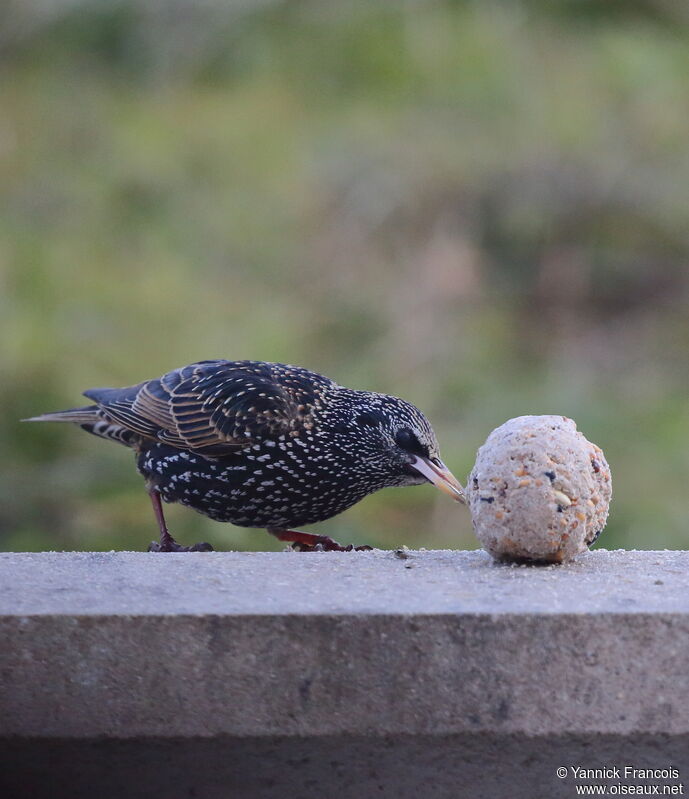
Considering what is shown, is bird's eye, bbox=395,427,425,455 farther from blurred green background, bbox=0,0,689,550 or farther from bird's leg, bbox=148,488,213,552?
blurred green background, bbox=0,0,689,550

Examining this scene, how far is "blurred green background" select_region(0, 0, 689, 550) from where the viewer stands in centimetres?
461

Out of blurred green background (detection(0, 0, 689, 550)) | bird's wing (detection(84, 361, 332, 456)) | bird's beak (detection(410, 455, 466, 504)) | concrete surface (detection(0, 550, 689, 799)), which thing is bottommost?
concrete surface (detection(0, 550, 689, 799))

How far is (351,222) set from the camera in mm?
6750

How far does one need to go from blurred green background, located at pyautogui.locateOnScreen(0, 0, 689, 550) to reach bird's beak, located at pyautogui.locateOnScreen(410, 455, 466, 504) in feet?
4.84

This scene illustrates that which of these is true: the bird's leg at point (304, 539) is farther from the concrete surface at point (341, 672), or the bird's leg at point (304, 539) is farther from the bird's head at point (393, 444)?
the concrete surface at point (341, 672)

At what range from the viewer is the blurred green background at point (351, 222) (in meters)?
4.61

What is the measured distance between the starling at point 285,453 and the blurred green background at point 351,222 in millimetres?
1259

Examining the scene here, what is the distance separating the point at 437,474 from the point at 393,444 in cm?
12

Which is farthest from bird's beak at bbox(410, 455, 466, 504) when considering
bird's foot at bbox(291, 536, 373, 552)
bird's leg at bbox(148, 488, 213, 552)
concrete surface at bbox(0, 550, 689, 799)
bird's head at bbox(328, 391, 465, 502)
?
concrete surface at bbox(0, 550, 689, 799)

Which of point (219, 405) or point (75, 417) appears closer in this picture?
point (219, 405)

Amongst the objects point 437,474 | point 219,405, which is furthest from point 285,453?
point 437,474

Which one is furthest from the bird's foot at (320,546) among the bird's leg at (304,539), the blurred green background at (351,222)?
the blurred green background at (351,222)

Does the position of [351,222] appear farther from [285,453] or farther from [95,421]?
[285,453]

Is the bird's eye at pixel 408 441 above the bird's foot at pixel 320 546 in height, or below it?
above
